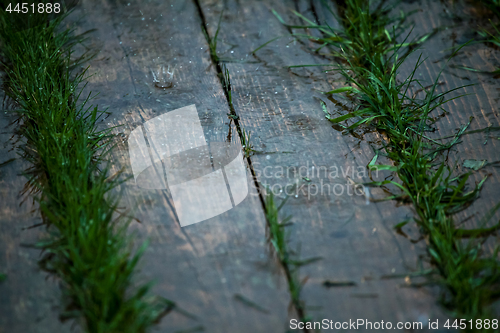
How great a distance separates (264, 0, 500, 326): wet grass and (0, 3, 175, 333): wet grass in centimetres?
91

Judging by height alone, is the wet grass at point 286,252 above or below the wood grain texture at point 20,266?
below

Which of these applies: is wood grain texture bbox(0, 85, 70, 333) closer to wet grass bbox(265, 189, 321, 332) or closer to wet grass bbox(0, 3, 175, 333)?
wet grass bbox(0, 3, 175, 333)

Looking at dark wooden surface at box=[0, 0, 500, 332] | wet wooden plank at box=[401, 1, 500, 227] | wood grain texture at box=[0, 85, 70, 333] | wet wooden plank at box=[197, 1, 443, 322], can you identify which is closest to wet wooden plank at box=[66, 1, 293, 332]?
dark wooden surface at box=[0, 0, 500, 332]

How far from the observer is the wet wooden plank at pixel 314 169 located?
4.58 feet

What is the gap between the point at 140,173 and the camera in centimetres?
166

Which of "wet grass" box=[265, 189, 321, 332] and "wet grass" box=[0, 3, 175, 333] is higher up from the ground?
"wet grass" box=[0, 3, 175, 333]

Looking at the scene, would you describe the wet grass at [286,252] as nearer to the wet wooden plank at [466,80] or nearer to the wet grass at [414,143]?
the wet grass at [414,143]

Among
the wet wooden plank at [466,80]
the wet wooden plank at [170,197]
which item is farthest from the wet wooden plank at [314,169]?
the wet wooden plank at [466,80]

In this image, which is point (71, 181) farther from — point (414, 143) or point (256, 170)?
point (414, 143)

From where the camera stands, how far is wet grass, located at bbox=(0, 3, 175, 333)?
1.34 m

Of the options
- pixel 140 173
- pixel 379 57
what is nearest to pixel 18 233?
pixel 140 173

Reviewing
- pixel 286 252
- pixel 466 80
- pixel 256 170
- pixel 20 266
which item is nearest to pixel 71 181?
pixel 20 266

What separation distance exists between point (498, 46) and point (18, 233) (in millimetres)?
2197

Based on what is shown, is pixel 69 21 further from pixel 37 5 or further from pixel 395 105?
pixel 395 105
